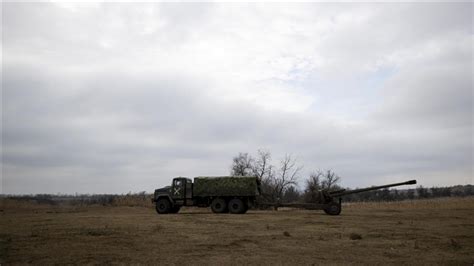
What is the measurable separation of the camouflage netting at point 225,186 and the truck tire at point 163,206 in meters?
1.90

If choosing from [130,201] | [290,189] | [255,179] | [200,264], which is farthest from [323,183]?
[200,264]

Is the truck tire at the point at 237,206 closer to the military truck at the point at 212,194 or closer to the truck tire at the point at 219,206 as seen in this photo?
the military truck at the point at 212,194

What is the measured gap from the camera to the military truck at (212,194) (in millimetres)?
27469

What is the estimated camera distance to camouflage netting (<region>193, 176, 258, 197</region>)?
90.2 feet

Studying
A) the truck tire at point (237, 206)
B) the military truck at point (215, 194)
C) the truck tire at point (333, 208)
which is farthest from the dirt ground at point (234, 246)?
the military truck at point (215, 194)

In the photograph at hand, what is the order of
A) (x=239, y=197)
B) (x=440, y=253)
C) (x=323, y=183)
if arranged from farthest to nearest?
(x=323, y=183)
(x=239, y=197)
(x=440, y=253)

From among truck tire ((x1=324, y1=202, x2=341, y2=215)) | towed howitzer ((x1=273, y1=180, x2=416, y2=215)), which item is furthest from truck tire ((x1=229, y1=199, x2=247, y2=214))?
truck tire ((x1=324, y1=202, x2=341, y2=215))

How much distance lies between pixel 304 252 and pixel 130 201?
35969 mm

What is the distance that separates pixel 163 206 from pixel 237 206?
4.92m

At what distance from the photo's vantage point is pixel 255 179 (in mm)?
27828

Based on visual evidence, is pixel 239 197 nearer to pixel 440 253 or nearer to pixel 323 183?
pixel 440 253

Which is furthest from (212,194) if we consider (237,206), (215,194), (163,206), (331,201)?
(331,201)

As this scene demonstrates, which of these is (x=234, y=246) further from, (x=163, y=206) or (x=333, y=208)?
(x=163, y=206)

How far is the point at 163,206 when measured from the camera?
2816 cm
